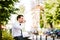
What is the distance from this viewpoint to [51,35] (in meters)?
1.90

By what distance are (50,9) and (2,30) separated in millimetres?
537

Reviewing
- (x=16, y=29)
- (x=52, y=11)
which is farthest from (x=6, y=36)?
(x=52, y=11)

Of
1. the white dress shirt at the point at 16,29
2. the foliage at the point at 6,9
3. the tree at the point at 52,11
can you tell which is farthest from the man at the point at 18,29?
the tree at the point at 52,11

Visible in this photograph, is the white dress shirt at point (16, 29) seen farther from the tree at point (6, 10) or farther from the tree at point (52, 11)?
the tree at point (52, 11)

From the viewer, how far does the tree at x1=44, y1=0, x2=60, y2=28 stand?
189 centimetres

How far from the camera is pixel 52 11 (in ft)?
6.26

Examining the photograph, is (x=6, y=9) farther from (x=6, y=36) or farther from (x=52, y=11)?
(x=52, y=11)

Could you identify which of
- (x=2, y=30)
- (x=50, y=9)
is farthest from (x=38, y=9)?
(x=2, y=30)

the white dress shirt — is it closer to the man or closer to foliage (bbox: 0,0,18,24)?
the man

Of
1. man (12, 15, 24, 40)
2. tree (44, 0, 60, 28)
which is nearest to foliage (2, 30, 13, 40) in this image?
man (12, 15, 24, 40)

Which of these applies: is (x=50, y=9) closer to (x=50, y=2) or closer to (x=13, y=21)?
(x=50, y=2)

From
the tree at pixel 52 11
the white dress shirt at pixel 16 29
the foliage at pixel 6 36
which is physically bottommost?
the foliage at pixel 6 36

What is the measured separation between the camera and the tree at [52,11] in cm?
189

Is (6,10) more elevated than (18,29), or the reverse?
(6,10)
